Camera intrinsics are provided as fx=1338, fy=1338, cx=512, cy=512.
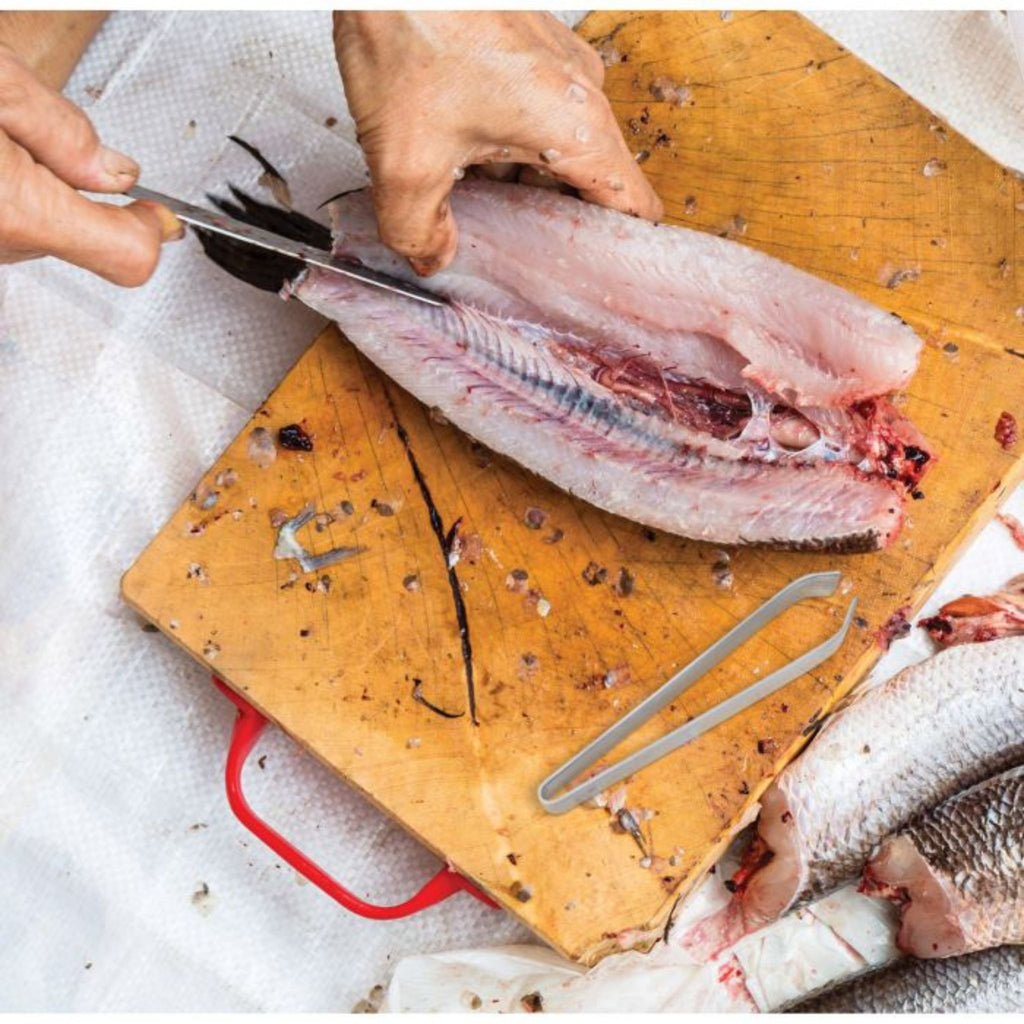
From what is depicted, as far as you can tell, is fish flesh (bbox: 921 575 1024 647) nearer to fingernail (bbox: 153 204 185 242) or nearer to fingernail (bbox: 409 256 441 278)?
fingernail (bbox: 409 256 441 278)

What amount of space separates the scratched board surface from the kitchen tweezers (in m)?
0.02

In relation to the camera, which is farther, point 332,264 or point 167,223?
point 332,264

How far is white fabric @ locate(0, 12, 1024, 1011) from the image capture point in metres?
1.91

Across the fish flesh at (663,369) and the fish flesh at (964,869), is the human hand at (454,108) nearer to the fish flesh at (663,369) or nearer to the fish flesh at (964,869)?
the fish flesh at (663,369)

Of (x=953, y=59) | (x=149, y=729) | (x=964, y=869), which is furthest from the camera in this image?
(x=953, y=59)

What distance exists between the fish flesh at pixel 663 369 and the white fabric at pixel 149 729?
35cm

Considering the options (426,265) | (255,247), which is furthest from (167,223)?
(255,247)

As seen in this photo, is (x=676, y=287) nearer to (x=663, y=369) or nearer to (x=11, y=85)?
(x=663, y=369)

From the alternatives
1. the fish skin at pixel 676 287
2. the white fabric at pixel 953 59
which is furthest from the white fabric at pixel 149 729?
the white fabric at pixel 953 59

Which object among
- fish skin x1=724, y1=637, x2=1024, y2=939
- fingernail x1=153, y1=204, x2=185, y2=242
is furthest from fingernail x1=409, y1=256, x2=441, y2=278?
fish skin x1=724, y1=637, x2=1024, y2=939

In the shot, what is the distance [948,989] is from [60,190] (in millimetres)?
1497

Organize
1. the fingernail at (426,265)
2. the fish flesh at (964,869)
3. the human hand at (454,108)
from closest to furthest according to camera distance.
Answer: the human hand at (454,108) → the fingernail at (426,265) → the fish flesh at (964,869)

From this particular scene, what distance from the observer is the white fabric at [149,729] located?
1912mm

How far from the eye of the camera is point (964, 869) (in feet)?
5.81
